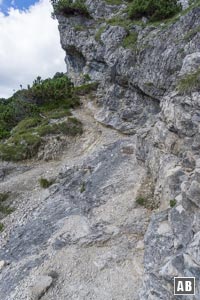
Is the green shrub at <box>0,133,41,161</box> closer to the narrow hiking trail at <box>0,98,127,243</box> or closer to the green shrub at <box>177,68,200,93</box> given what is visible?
the narrow hiking trail at <box>0,98,127,243</box>

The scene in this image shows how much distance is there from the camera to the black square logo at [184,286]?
29.8ft

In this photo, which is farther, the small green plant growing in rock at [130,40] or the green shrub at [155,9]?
the green shrub at [155,9]

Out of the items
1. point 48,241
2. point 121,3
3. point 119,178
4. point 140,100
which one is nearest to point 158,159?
point 119,178

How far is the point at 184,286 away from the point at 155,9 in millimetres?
38087

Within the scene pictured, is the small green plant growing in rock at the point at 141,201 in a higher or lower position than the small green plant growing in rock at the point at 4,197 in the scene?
lower

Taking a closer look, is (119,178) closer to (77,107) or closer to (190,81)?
(190,81)

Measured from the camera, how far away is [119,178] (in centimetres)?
2086

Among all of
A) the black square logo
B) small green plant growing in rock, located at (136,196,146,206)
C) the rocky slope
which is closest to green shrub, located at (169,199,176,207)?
the rocky slope

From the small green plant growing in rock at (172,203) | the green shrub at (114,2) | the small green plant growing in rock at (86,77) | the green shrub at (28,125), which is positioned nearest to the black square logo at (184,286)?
the small green plant growing in rock at (172,203)

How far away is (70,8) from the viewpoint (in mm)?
51188

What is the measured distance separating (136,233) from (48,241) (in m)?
5.46

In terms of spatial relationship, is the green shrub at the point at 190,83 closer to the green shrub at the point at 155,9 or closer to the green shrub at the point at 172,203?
the green shrub at the point at 172,203

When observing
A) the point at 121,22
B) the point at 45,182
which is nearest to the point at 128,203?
the point at 45,182

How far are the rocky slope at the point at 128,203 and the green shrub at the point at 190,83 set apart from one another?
0.08m
